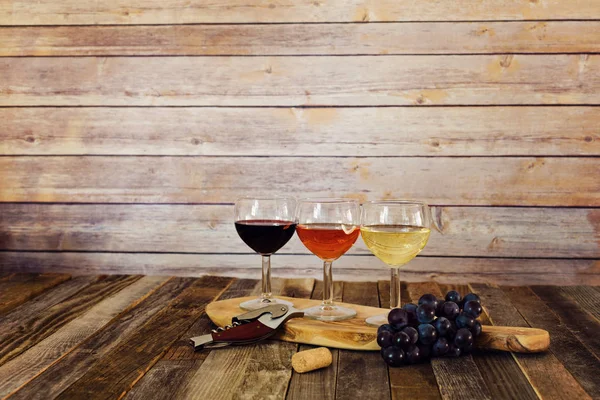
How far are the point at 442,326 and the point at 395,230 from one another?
0.63ft

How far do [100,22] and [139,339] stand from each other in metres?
1.32

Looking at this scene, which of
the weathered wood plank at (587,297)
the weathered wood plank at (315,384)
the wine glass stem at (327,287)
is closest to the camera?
the weathered wood plank at (315,384)

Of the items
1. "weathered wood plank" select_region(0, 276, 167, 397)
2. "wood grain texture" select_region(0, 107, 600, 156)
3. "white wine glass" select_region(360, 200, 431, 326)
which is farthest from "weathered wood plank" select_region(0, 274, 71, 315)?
"white wine glass" select_region(360, 200, 431, 326)

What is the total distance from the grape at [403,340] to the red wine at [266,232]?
0.32 meters

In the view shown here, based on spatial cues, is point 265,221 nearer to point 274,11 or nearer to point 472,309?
point 472,309

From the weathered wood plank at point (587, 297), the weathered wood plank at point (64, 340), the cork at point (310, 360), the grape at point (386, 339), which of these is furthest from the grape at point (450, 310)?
the weathered wood plank at point (64, 340)

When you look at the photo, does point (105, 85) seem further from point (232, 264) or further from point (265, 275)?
point (265, 275)

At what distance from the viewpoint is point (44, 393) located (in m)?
0.84

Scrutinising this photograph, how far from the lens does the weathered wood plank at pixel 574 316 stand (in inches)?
43.0

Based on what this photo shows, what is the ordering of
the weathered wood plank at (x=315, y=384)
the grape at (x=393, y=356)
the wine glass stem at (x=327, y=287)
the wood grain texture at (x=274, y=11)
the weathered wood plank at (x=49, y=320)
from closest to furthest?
the weathered wood plank at (x=315, y=384)
the grape at (x=393, y=356)
the weathered wood plank at (x=49, y=320)
the wine glass stem at (x=327, y=287)
the wood grain texture at (x=274, y=11)

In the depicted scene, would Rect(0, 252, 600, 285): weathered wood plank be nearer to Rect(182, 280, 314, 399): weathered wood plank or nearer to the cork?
Rect(182, 280, 314, 399): weathered wood plank

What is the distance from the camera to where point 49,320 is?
122cm

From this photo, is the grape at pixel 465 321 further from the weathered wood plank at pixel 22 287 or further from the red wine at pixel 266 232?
the weathered wood plank at pixel 22 287

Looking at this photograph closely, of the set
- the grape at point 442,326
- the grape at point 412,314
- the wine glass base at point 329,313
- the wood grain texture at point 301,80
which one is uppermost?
the wood grain texture at point 301,80
